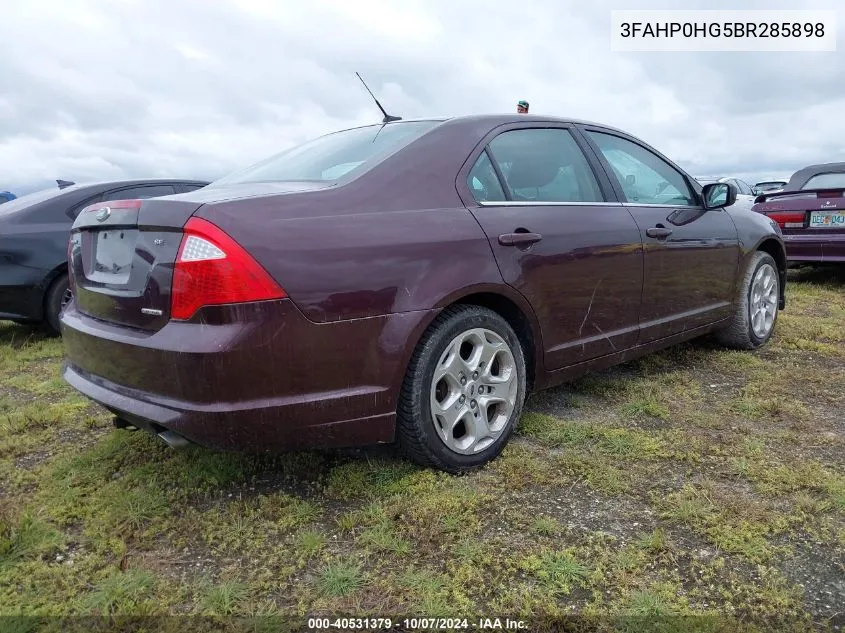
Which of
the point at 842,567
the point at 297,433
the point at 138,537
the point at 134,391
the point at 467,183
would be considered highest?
the point at 467,183

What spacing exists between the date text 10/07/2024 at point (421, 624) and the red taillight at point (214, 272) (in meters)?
0.97

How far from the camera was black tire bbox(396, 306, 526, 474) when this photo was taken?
7.75 feet

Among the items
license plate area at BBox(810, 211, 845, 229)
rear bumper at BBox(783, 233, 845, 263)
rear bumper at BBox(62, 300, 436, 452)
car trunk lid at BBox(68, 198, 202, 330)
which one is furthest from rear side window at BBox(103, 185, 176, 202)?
license plate area at BBox(810, 211, 845, 229)

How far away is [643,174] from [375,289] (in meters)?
2.17

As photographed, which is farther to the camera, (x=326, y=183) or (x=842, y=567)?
(x=326, y=183)

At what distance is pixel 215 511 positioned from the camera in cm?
230

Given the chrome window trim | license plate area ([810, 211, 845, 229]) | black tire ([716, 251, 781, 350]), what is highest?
the chrome window trim

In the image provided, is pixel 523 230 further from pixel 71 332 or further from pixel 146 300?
pixel 71 332

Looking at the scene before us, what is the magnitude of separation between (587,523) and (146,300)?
5.55 feet

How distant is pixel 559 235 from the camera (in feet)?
9.27

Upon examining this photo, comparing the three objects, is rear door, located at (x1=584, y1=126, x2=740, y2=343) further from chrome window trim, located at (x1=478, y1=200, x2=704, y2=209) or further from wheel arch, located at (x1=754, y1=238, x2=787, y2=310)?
wheel arch, located at (x1=754, y1=238, x2=787, y2=310)

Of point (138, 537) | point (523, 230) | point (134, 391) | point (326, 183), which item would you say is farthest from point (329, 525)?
point (523, 230)

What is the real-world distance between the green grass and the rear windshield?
501 centimetres

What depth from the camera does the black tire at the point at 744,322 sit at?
13.9ft
